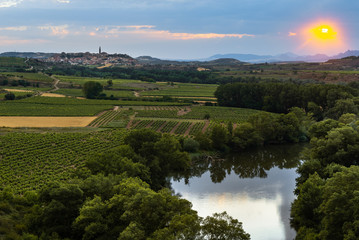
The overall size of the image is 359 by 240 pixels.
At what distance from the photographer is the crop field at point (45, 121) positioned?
64.8m

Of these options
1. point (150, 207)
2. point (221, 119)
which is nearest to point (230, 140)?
point (221, 119)

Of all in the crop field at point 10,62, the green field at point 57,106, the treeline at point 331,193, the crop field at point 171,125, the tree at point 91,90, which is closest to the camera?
the treeline at point 331,193

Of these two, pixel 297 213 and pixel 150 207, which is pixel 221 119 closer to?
pixel 297 213

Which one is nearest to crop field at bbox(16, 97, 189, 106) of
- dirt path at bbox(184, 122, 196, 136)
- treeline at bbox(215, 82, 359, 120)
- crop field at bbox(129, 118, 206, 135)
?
treeline at bbox(215, 82, 359, 120)

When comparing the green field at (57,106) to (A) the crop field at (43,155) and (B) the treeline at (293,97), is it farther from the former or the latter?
(A) the crop field at (43,155)

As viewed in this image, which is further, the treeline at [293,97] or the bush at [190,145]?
the treeline at [293,97]

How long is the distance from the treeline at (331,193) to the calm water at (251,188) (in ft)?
7.76

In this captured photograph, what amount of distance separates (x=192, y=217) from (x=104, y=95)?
295ft

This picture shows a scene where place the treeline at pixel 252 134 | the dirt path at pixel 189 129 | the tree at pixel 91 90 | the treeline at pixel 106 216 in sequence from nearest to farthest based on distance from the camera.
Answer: the treeline at pixel 106 216 < the treeline at pixel 252 134 < the dirt path at pixel 189 129 < the tree at pixel 91 90

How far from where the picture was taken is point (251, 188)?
4084cm

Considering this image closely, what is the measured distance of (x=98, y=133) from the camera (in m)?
57.6

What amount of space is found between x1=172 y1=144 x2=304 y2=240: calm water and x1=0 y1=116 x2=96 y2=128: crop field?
30.9 meters

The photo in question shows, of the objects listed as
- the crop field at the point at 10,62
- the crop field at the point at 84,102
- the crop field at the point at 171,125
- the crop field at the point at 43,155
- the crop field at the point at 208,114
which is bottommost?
the crop field at the point at 43,155

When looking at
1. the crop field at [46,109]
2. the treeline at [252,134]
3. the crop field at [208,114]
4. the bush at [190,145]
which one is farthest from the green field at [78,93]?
the bush at [190,145]
